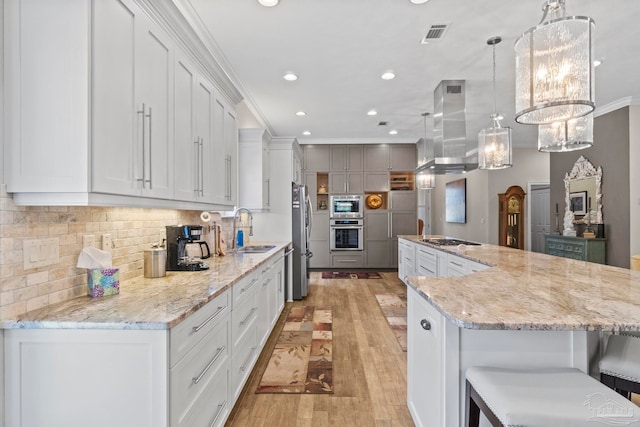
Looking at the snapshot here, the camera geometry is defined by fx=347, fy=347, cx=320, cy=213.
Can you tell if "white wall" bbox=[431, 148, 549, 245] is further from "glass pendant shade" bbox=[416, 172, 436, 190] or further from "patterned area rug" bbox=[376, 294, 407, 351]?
"patterned area rug" bbox=[376, 294, 407, 351]

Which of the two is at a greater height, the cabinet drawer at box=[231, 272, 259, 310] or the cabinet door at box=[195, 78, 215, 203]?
the cabinet door at box=[195, 78, 215, 203]

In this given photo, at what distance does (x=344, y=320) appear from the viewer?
4.09m

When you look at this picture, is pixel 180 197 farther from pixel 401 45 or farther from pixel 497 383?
pixel 401 45

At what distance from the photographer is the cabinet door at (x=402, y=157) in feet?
24.1

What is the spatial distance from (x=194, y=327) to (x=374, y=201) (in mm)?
6311

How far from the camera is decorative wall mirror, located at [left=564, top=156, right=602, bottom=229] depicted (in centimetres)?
516

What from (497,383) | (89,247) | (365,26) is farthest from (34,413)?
(365,26)

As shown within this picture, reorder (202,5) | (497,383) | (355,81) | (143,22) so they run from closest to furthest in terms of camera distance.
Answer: (497,383)
(143,22)
(202,5)
(355,81)

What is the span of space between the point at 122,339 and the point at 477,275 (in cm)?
186

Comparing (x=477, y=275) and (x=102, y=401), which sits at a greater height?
(x=477, y=275)

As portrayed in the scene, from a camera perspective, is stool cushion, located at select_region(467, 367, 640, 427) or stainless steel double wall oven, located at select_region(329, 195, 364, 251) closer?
stool cushion, located at select_region(467, 367, 640, 427)

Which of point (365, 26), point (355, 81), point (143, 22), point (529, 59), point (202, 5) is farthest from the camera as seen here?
Answer: point (355, 81)

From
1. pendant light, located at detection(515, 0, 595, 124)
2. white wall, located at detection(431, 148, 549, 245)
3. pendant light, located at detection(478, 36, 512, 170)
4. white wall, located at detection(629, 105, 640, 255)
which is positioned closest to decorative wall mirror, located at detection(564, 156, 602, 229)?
white wall, located at detection(629, 105, 640, 255)

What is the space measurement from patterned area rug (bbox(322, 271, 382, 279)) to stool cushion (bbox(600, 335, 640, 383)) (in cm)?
532
